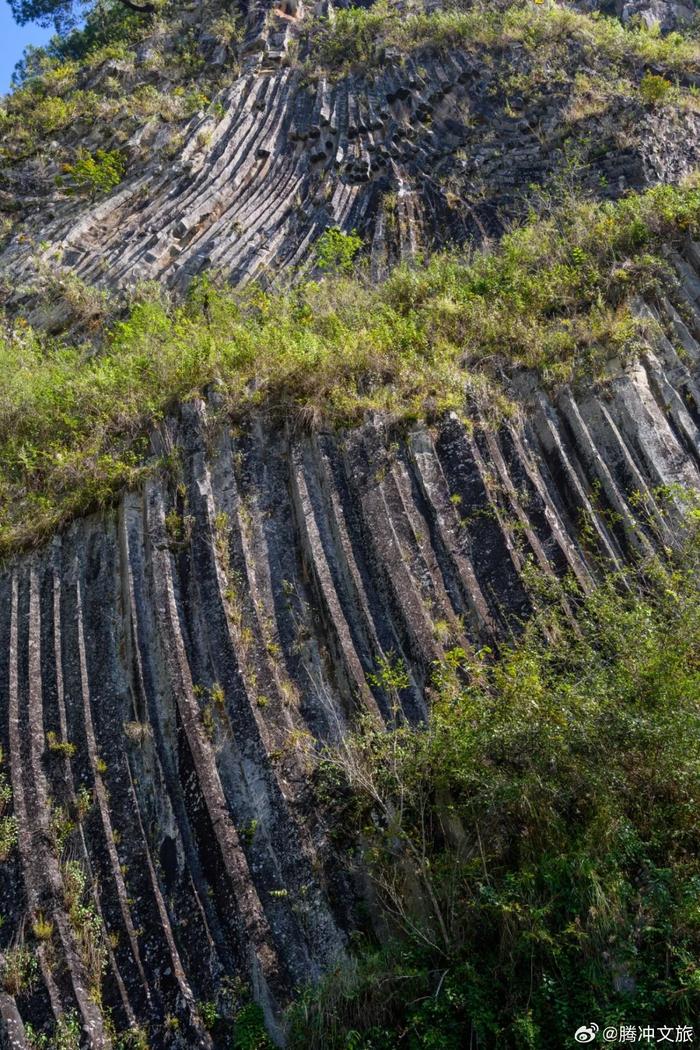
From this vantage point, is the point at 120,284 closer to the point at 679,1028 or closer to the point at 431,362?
the point at 431,362

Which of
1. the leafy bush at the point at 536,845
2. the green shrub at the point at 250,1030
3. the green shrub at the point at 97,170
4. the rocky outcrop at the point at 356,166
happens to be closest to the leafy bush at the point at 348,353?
the rocky outcrop at the point at 356,166

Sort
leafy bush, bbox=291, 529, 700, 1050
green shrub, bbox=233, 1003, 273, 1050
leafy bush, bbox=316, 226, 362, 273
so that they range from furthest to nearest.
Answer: leafy bush, bbox=316, 226, 362, 273
green shrub, bbox=233, 1003, 273, 1050
leafy bush, bbox=291, 529, 700, 1050

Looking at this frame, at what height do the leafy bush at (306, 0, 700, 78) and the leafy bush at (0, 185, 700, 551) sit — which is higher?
the leafy bush at (306, 0, 700, 78)

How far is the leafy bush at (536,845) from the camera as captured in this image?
192 inches

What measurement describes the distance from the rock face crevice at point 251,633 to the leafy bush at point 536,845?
1.90 feet

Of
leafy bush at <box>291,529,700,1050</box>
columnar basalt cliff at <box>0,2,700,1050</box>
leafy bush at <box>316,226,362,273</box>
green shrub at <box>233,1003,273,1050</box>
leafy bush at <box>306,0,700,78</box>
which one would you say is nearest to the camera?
leafy bush at <box>291,529,700,1050</box>

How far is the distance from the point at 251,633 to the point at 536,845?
336cm

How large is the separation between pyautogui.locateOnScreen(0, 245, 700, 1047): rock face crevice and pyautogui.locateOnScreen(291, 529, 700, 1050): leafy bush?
58 cm

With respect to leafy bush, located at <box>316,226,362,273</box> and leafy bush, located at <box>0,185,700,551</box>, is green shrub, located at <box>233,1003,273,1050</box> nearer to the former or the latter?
leafy bush, located at <box>0,185,700,551</box>

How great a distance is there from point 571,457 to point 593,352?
160 centimetres

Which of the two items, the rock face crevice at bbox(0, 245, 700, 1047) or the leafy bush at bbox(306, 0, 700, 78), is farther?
the leafy bush at bbox(306, 0, 700, 78)

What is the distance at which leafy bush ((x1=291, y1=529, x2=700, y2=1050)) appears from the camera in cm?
488

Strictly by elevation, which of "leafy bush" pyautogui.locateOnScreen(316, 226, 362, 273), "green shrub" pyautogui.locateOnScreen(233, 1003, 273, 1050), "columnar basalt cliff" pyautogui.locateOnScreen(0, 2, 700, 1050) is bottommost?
"green shrub" pyautogui.locateOnScreen(233, 1003, 273, 1050)

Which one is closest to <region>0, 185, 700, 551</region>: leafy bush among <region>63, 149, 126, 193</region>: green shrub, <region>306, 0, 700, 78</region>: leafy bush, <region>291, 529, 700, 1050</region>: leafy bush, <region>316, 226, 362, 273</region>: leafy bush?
<region>316, 226, 362, 273</region>: leafy bush
